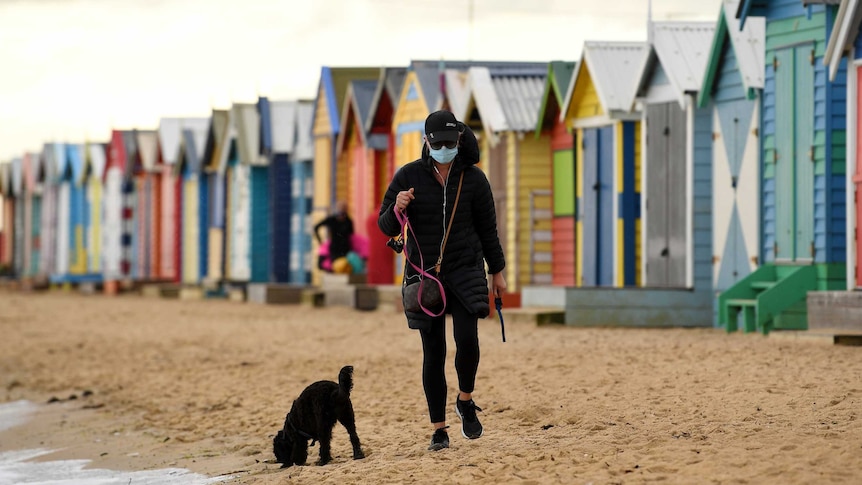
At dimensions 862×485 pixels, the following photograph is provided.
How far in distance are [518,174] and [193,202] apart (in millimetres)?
16883

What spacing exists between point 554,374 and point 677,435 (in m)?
3.69

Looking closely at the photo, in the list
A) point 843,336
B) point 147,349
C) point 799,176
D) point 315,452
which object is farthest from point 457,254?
point 147,349

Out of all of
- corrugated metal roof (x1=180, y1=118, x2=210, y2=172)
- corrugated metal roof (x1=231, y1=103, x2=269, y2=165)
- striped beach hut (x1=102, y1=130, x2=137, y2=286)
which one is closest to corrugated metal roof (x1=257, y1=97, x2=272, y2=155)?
corrugated metal roof (x1=231, y1=103, x2=269, y2=165)

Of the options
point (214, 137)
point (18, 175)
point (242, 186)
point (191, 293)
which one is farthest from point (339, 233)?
point (18, 175)

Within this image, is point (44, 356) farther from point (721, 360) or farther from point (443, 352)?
point (443, 352)

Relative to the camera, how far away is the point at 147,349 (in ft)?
57.5

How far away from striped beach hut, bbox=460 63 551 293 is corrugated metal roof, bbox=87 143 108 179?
78.8ft

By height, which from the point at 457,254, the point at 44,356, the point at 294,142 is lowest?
the point at 44,356

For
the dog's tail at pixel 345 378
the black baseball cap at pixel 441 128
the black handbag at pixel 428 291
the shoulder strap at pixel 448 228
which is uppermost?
the black baseball cap at pixel 441 128

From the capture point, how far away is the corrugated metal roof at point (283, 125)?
97.5ft

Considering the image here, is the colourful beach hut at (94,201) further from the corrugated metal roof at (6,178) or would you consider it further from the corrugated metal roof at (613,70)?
the corrugated metal roof at (613,70)

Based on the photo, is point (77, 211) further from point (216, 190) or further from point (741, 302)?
point (741, 302)

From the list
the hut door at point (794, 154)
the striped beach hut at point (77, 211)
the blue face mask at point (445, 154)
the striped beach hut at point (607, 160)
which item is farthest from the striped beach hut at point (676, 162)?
the striped beach hut at point (77, 211)

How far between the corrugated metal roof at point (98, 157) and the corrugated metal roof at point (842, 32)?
32.8 meters
